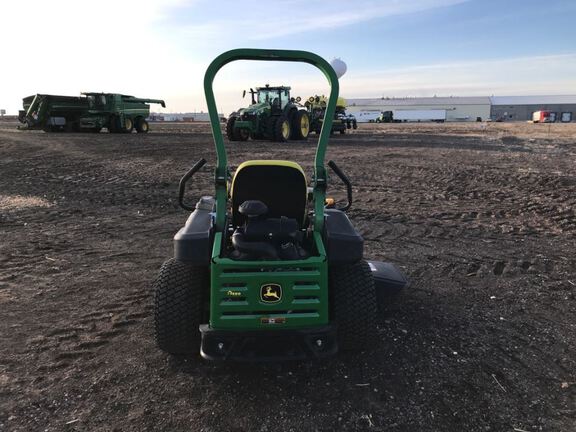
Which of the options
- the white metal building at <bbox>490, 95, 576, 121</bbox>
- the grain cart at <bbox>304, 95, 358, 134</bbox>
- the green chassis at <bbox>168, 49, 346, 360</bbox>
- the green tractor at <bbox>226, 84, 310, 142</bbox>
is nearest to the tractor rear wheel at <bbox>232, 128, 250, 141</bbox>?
the green tractor at <bbox>226, 84, 310, 142</bbox>

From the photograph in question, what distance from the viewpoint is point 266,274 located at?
274 cm

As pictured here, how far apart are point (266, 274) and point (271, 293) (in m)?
0.12

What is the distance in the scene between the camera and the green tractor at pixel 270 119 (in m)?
19.9

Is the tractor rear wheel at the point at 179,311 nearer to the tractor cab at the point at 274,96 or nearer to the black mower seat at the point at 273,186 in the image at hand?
the black mower seat at the point at 273,186

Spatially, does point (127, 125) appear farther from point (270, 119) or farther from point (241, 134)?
point (270, 119)

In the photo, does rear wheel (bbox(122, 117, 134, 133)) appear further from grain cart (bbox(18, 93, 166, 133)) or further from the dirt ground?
the dirt ground

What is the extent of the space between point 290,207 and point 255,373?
119 centimetres

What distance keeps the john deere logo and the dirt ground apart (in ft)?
1.91

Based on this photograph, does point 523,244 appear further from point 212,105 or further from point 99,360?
point 99,360

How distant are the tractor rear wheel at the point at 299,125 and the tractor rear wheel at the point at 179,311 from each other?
60.3ft

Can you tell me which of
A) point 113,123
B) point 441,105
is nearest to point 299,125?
point 113,123

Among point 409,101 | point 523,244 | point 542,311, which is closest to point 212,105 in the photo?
point 542,311

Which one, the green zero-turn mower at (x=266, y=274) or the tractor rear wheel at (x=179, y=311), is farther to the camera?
the tractor rear wheel at (x=179, y=311)

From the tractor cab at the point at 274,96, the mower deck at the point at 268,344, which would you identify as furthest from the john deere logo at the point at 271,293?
the tractor cab at the point at 274,96
